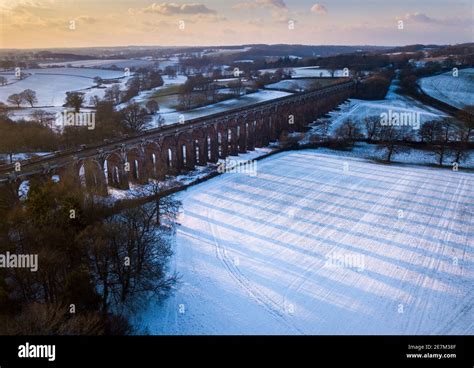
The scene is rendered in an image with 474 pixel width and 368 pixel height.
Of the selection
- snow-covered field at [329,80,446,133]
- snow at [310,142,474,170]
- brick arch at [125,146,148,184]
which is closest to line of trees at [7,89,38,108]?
brick arch at [125,146,148,184]

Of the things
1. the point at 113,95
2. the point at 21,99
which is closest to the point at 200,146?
the point at 113,95

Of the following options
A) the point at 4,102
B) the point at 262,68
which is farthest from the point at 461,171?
the point at 262,68

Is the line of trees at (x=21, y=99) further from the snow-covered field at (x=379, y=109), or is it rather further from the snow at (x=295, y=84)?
the snow at (x=295, y=84)

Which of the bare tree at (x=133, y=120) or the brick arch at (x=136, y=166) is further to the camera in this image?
the bare tree at (x=133, y=120)

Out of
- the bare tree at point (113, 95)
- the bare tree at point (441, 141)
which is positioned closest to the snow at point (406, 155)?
the bare tree at point (441, 141)

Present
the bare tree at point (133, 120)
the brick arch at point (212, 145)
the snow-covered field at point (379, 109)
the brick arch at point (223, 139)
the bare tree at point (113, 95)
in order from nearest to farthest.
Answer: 1. the brick arch at point (212, 145)
2. the brick arch at point (223, 139)
3. the bare tree at point (133, 120)
4. the snow-covered field at point (379, 109)
5. the bare tree at point (113, 95)

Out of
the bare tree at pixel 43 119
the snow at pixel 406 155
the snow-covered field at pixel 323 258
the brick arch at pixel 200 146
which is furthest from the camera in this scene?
the bare tree at pixel 43 119

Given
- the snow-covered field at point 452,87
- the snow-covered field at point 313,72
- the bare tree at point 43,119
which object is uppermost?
the snow-covered field at point 313,72
